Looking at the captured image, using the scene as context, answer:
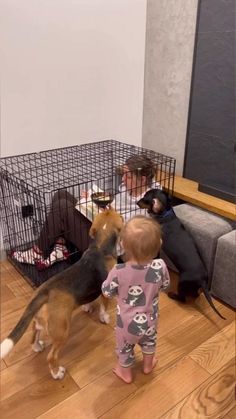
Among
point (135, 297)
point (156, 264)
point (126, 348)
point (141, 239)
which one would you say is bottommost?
point (126, 348)

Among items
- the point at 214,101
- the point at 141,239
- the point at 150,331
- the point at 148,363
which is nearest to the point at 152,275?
the point at 141,239

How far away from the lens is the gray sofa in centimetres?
172

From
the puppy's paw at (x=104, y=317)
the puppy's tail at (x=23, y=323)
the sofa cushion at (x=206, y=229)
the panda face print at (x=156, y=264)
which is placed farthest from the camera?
the sofa cushion at (x=206, y=229)

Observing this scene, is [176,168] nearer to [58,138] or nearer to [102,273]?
[58,138]

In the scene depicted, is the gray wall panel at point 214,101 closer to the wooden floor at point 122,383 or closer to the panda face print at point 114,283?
the wooden floor at point 122,383

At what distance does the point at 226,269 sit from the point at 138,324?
707 millimetres

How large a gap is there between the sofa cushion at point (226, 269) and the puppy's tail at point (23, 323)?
0.94 meters

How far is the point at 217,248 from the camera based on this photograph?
69.7 inches

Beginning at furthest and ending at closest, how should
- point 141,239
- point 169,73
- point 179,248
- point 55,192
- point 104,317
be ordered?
point 169,73 → point 55,192 → point 179,248 → point 104,317 → point 141,239

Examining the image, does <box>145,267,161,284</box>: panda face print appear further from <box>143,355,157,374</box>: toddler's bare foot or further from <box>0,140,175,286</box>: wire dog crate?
<box>0,140,175,286</box>: wire dog crate

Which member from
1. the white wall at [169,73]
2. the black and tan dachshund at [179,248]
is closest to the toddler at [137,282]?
the black and tan dachshund at [179,248]

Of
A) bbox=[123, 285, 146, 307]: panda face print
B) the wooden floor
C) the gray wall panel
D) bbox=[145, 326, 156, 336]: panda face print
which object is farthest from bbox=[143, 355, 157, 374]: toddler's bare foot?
the gray wall panel

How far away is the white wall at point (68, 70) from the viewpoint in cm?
187

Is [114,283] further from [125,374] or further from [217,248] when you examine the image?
[217,248]
